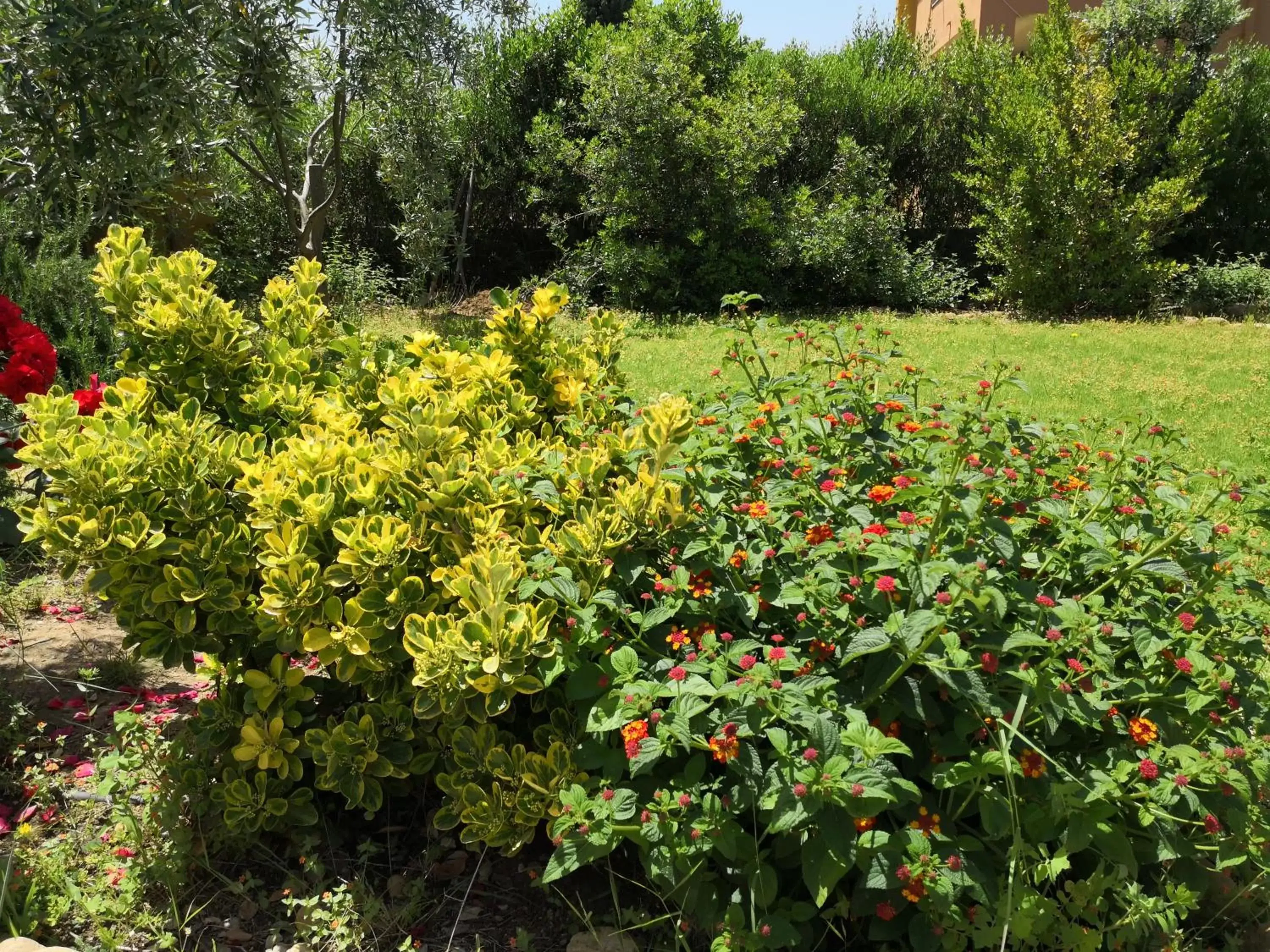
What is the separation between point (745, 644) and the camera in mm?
1869

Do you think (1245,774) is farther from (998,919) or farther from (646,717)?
(646,717)

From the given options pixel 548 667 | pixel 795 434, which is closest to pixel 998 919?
pixel 548 667

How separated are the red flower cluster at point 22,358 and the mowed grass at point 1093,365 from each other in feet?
10.1

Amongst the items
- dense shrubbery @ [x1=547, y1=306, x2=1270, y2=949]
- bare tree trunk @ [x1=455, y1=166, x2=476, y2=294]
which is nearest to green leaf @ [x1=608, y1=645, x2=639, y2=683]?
dense shrubbery @ [x1=547, y1=306, x2=1270, y2=949]

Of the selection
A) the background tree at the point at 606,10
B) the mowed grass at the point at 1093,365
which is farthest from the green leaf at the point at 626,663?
the background tree at the point at 606,10

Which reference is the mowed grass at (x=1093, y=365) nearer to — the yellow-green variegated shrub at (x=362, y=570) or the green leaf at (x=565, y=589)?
the yellow-green variegated shrub at (x=362, y=570)

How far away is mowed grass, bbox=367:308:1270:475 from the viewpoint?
6000 mm

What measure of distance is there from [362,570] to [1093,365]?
7242mm

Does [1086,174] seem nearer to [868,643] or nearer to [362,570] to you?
[868,643]

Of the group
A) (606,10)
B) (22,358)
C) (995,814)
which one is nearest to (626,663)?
(995,814)

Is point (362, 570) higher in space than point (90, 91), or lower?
lower

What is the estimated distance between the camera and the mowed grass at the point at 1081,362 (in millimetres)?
6000

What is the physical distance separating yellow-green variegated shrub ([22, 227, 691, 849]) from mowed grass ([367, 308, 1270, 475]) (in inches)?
103

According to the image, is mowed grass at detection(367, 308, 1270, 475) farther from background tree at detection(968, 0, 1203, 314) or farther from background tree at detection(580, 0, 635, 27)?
background tree at detection(580, 0, 635, 27)
